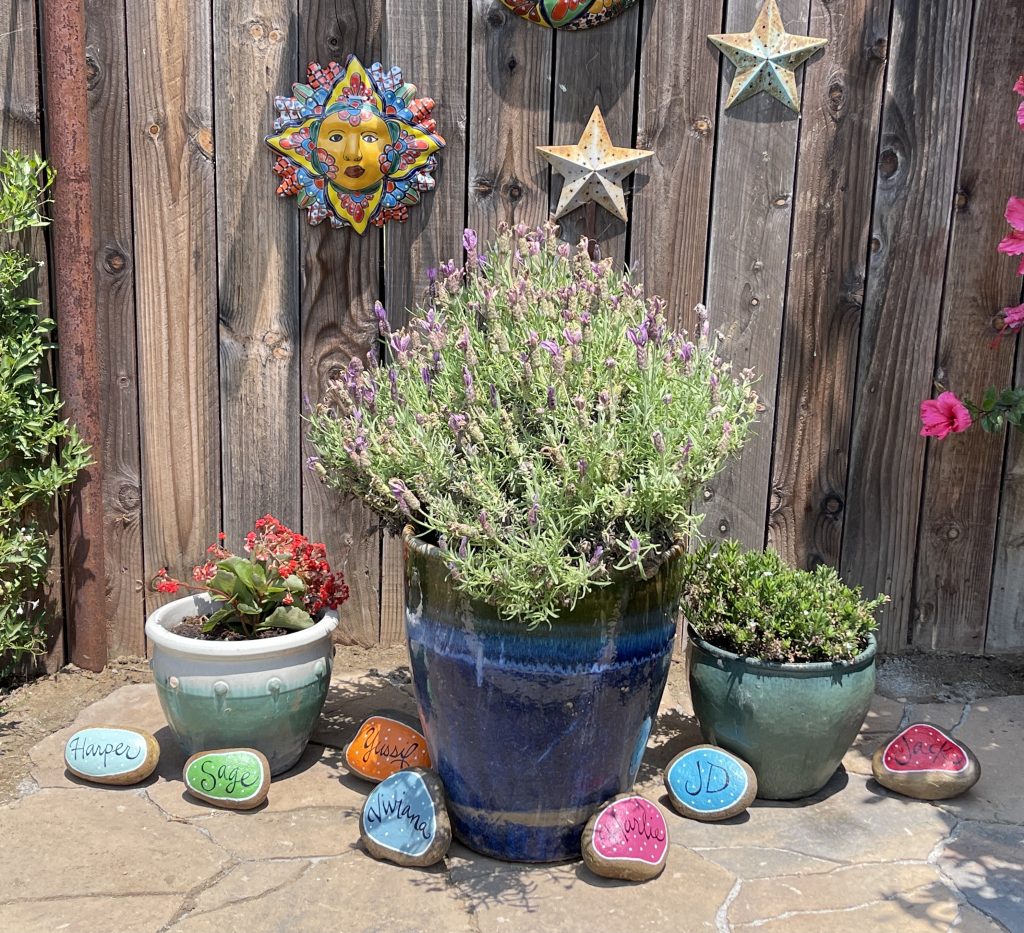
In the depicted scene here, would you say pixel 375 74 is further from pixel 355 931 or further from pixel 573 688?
pixel 355 931

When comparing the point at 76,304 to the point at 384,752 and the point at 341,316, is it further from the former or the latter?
the point at 384,752

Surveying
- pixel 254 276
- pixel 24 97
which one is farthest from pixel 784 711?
pixel 24 97

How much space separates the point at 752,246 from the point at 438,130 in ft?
3.33

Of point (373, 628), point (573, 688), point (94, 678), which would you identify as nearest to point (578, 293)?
point (573, 688)

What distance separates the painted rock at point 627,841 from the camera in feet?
7.70

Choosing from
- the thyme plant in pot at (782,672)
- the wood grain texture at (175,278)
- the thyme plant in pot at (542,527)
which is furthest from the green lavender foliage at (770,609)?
the wood grain texture at (175,278)

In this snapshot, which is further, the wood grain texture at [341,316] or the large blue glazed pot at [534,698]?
the wood grain texture at [341,316]

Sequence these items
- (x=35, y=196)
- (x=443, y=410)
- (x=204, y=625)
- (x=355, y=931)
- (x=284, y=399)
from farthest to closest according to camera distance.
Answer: (x=284, y=399) → (x=35, y=196) → (x=204, y=625) → (x=443, y=410) → (x=355, y=931)

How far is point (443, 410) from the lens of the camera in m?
2.45

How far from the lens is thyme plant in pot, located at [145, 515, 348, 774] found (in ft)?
8.86

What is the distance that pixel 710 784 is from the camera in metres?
2.63

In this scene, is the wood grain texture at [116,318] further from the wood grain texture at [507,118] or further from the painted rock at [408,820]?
the painted rock at [408,820]

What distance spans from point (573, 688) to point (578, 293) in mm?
934

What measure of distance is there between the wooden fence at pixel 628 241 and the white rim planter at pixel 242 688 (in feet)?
2.26
